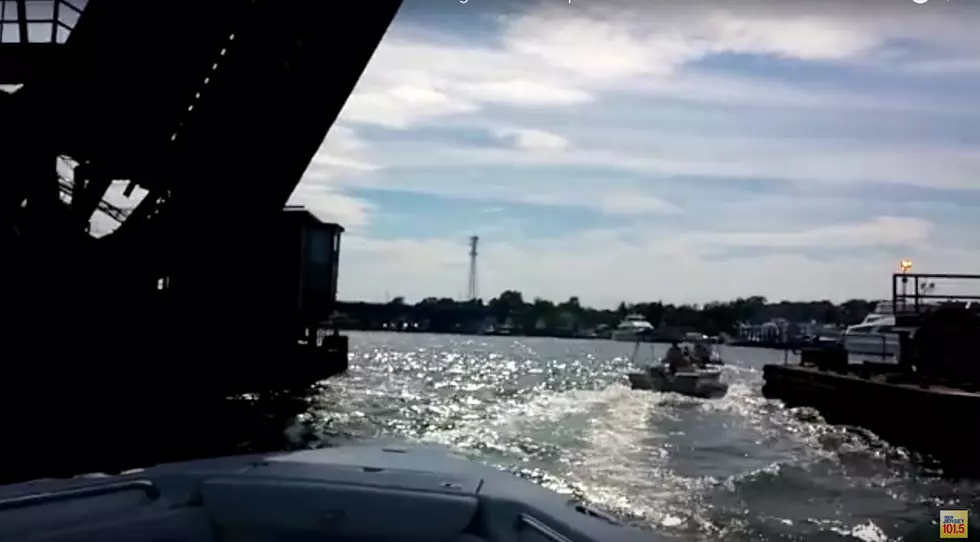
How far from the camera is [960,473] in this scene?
12320 millimetres

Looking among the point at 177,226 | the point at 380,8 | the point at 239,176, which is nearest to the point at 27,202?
the point at 177,226

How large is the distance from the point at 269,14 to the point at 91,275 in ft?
13.7

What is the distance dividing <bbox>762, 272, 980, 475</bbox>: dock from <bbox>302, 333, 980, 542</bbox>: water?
0.57 m

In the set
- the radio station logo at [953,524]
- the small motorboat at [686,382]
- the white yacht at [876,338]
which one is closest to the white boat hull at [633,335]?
the white yacht at [876,338]

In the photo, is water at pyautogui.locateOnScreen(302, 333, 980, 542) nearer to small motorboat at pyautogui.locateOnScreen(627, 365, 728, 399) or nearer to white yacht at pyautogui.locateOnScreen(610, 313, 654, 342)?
small motorboat at pyautogui.locateOnScreen(627, 365, 728, 399)

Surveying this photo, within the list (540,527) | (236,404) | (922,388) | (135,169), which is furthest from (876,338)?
(540,527)

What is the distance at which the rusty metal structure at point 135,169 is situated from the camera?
10.1 m

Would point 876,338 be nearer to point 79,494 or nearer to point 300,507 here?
point 300,507

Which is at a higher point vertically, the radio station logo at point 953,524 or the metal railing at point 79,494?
the metal railing at point 79,494

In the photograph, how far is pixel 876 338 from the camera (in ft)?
85.8

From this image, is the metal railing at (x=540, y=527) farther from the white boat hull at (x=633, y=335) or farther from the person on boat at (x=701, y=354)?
the white boat hull at (x=633, y=335)

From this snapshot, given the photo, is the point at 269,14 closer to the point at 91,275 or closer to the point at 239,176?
the point at 239,176

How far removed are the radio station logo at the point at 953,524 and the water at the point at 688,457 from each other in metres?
0.13

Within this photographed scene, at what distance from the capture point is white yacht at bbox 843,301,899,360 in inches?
998
